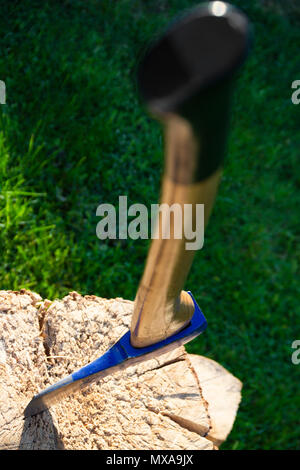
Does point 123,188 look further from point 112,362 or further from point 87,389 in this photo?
point 112,362

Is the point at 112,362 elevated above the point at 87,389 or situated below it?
above

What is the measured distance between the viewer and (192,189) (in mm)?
858

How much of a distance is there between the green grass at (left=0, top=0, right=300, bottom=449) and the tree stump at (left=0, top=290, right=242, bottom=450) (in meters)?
0.64

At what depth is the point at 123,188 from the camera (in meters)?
2.61

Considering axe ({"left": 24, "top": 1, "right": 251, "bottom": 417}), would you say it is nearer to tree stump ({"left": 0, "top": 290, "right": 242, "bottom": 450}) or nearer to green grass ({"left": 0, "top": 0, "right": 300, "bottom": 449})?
tree stump ({"left": 0, "top": 290, "right": 242, "bottom": 450})

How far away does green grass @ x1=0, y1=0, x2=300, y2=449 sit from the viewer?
2314 millimetres

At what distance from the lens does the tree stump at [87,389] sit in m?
1.36

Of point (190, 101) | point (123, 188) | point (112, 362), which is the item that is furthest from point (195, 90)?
point (123, 188)

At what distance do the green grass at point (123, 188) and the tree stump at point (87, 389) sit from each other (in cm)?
64

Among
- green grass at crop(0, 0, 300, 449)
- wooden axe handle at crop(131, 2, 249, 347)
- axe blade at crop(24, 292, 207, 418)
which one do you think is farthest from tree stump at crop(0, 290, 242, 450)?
wooden axe handle at crop(131, 2, 249, 347)

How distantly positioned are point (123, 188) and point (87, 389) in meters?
1.35

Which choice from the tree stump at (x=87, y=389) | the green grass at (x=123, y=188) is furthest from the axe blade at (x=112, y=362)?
the green grass at (x=123, y=188)
